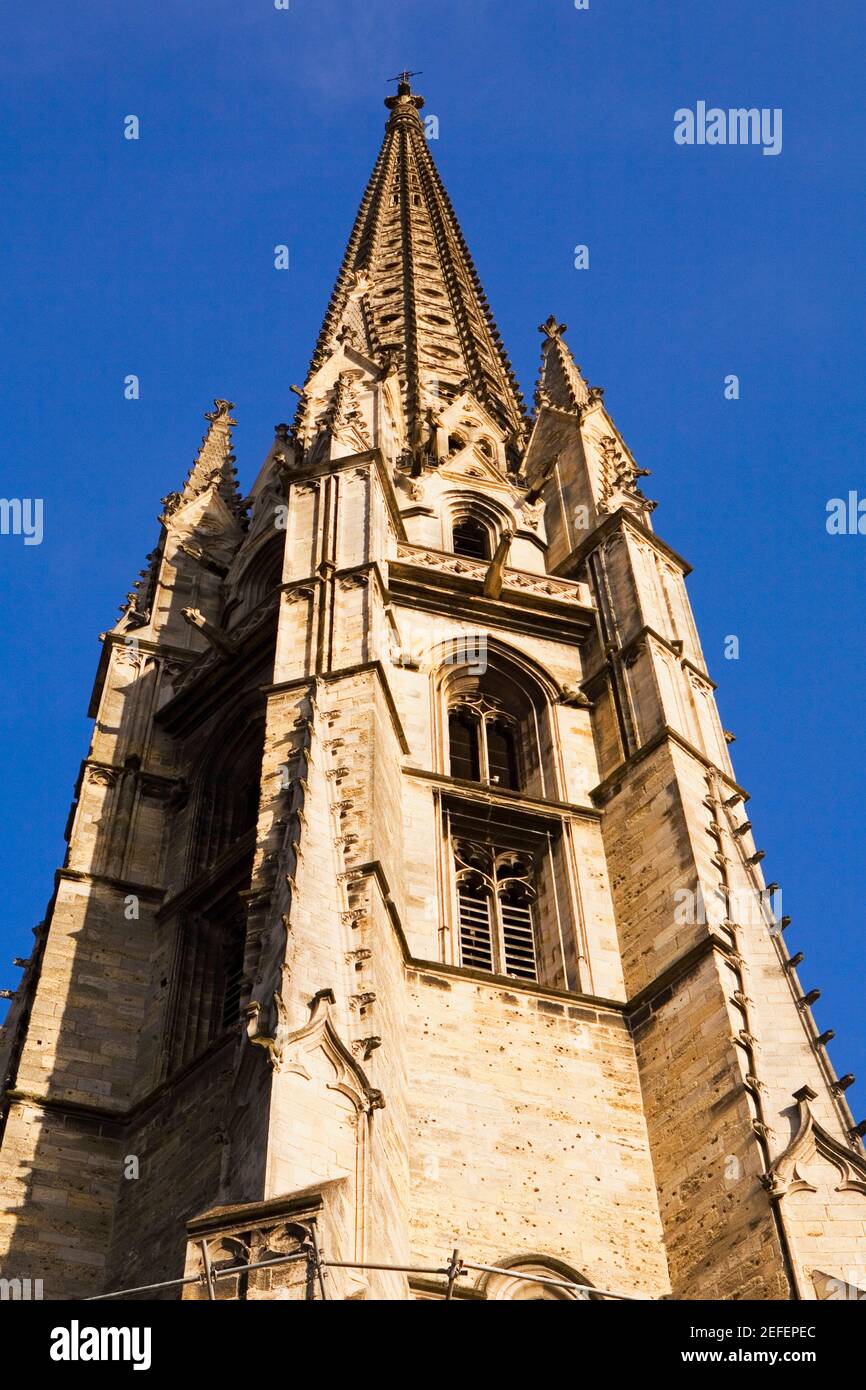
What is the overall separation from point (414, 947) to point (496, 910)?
7.91ft

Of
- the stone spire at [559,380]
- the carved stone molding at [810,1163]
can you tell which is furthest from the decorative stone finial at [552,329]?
the carved stone molding at [810,1163]

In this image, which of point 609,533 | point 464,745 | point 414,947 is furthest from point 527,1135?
point 609,533

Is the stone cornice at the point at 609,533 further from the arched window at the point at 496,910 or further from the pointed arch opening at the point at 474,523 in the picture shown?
the arched window at the point at 496,910

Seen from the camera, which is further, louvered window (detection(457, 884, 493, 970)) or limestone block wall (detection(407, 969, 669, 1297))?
louvered window (detection(457, 884, 493, 970))

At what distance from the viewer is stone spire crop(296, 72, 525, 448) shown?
4525 centimetres

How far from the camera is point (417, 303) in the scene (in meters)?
52.5

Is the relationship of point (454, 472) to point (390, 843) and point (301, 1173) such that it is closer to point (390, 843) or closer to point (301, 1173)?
point (390, 843)

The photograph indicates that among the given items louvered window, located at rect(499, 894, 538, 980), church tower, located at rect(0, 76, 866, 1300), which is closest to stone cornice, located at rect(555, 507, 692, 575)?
church tower, located at rect(0, 76, 866, 1300)

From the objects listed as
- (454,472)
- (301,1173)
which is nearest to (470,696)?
(454,472)

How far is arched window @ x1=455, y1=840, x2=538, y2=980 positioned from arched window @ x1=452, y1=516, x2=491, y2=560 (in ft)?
34.8

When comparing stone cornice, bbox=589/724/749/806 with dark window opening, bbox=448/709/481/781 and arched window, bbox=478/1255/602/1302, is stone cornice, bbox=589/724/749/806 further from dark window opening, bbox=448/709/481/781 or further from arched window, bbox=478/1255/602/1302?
arched window, bbox=478/1255/602/1302

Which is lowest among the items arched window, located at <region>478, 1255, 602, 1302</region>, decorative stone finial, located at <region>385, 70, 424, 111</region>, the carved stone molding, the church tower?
arched window, located at <region>478, 1255, 602, 1302</region>

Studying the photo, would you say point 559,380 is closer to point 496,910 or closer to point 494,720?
point 494,720

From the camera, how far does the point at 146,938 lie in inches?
1082
